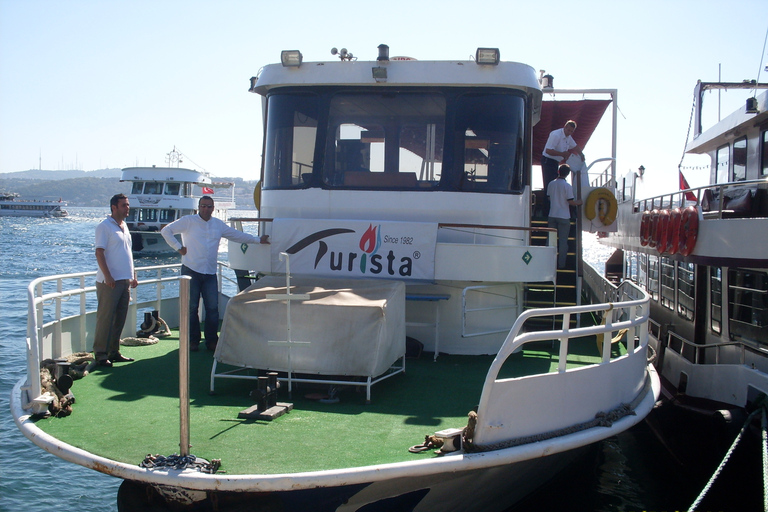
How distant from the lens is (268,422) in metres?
5.11

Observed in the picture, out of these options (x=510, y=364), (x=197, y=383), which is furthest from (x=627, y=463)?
(x=197, y=383)

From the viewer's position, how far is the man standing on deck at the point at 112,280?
22.6 ft

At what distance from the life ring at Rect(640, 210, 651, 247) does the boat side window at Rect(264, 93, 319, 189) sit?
6.25 meters

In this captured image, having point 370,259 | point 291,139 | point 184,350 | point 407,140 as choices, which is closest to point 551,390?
point 184,350

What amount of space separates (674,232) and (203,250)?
6.22 metres

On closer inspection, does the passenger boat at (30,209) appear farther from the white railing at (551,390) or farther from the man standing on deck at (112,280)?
the white railing at (551,390)

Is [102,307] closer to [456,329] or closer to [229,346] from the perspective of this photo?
[229,346]

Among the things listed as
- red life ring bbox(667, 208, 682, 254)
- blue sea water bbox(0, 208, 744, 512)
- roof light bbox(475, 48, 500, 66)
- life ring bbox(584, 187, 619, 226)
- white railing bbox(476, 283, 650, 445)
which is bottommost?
blue sea water bbox(0, 208, 744, 512)

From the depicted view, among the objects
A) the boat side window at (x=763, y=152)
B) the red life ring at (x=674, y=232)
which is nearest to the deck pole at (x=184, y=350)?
the red life ring at (x=674, y=232)

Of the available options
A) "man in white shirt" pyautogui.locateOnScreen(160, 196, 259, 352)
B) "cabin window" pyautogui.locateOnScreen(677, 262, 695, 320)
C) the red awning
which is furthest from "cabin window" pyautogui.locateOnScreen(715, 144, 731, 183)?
"man in white shirt" pyautogui.locateOnScreen(160, 196, 259, 352)

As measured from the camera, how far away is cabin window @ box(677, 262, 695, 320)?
1062 centimetres

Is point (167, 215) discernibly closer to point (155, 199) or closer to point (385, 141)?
point (155, 199)

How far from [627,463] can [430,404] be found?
533 centimetres

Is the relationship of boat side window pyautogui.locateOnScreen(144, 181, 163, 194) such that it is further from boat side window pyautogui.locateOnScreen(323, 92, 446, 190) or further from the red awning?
boat side window pyautogui.locateOnScreen(323, 92, 446, 190)
